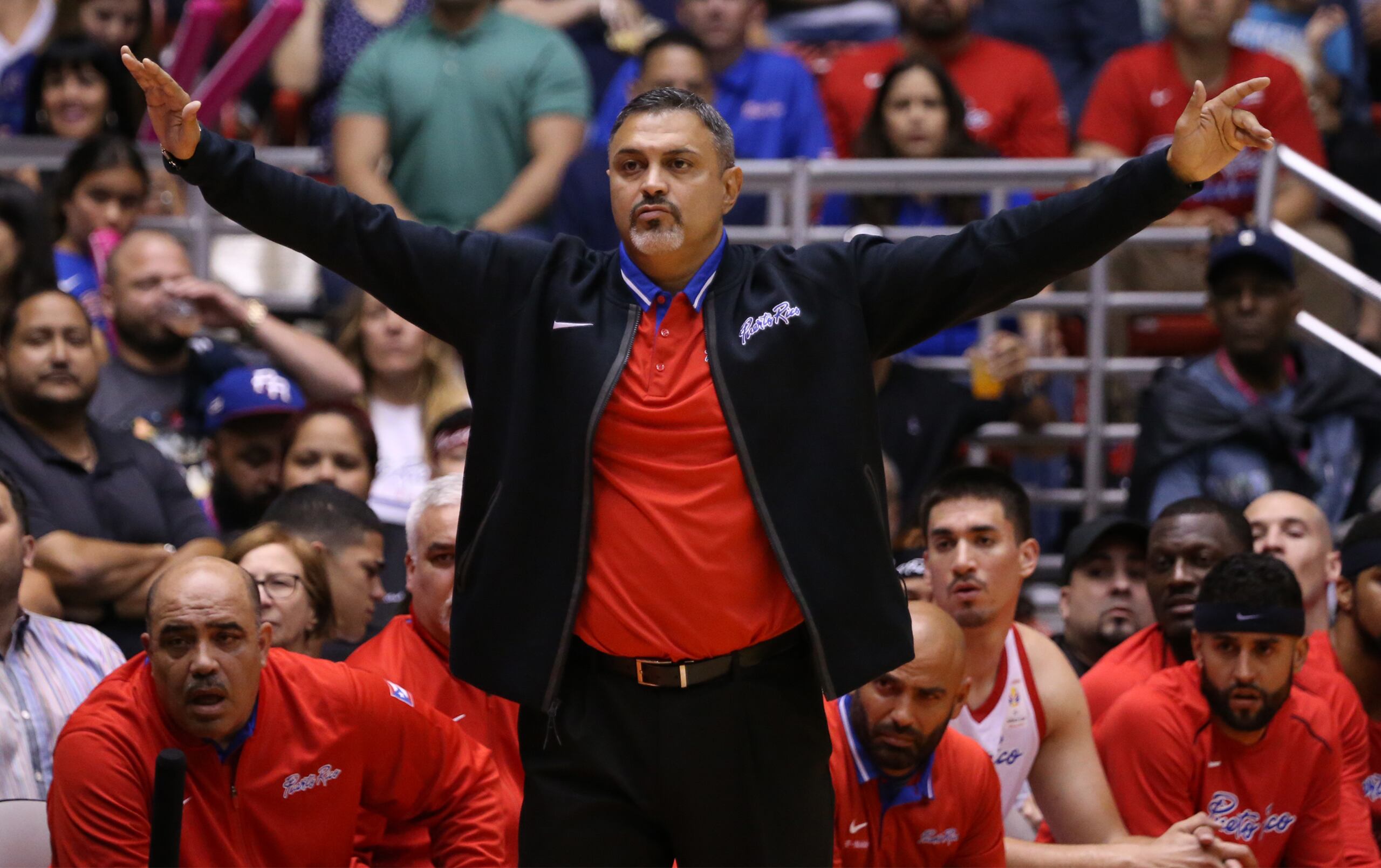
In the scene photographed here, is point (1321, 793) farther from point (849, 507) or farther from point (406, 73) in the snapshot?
point (406, 73)

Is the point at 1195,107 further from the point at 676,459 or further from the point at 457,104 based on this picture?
the point at 457,104

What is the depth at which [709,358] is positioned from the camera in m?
3.32

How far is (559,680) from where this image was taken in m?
3.28

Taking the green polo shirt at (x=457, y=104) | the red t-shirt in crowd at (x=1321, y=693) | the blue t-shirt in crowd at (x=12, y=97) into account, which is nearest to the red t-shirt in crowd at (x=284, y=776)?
the red t-shirt in crowd at (x=1321, y=693)

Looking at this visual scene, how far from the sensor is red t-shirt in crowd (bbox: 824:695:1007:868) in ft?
15.5

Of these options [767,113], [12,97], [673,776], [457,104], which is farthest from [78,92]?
[673,776]

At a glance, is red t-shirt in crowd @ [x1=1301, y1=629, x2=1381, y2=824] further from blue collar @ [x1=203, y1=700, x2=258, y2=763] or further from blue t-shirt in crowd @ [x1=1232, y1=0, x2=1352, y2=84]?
blue t-shirt in crowd @ [x1=1232, y1=0, x2=1352, y2=84]

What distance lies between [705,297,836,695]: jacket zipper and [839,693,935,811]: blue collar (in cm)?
149

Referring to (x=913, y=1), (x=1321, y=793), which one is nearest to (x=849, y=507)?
(x=1321, y=793)

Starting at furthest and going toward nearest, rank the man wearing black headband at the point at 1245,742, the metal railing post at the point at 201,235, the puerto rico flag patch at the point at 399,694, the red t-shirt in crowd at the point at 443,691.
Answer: the metal railing post at the point at 201,235
the man wearing black headband at the point at 1245,742
the red t-shirt in crowd at the point at 443,691
the puerto rico flag patch at the point at 399,694

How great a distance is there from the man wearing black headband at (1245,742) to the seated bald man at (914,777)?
0.66 meters

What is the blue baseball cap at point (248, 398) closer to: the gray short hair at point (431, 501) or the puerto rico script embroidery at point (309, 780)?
the gray short hair at point (431, 501)

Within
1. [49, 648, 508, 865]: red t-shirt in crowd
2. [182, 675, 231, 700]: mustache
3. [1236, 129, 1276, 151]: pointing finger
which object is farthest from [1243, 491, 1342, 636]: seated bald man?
[182, 675, 231, 700]: mustache

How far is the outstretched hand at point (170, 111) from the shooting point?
10.9 ft
